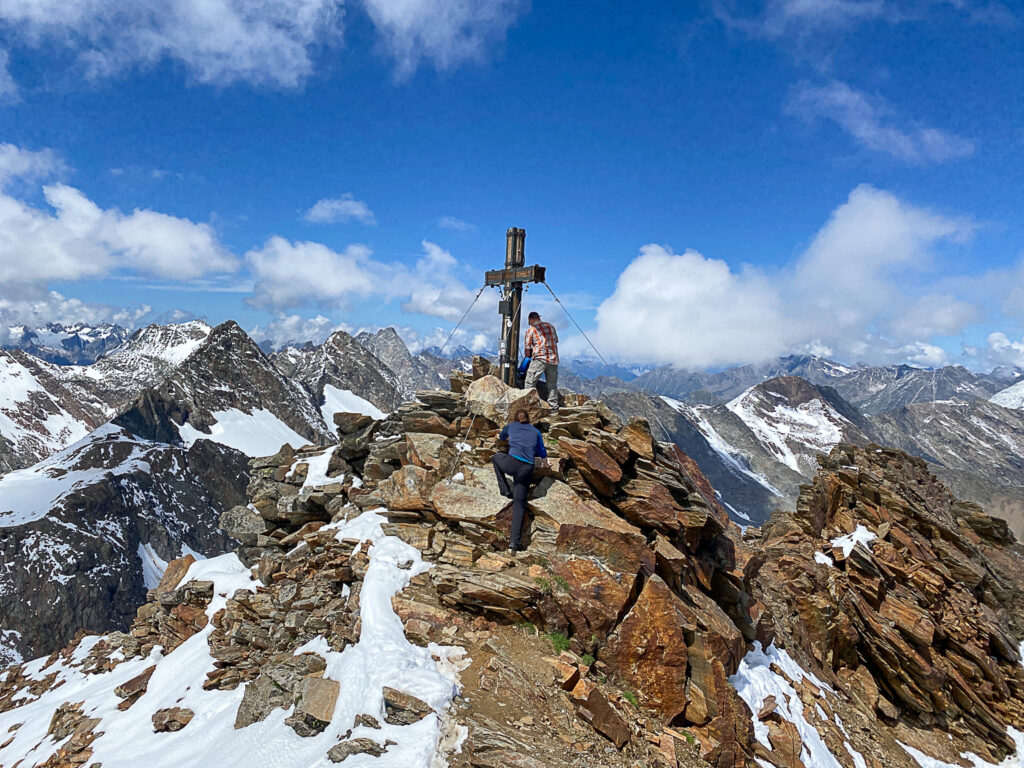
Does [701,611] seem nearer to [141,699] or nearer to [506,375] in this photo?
[506,375]

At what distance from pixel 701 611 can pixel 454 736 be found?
26.1 feet

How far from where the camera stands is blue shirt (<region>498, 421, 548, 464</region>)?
13620 mm

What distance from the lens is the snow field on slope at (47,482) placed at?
13088cm

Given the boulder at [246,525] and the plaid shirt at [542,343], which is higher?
the plaid shirt at [542,343]

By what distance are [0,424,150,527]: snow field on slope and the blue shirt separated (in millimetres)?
169061

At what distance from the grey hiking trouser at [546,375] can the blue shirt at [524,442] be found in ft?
12.1

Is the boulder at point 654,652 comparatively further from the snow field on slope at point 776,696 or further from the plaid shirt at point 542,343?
the plaid shirt at point 542,343

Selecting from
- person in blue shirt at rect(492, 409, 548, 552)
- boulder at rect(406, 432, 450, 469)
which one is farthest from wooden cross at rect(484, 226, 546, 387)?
person in blue shirt at rect(492, 409, 548, 552)

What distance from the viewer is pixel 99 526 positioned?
138 m

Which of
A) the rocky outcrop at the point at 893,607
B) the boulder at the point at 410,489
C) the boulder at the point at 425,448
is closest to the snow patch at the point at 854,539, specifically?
the rocky outcrop at the point at 893,607

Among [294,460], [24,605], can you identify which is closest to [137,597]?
[24,605]

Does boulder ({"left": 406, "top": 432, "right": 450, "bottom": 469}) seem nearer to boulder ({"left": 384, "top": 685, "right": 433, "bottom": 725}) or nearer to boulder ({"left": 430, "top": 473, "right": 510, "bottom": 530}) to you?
boulder ({"left": 430, "top": 473, "right": 510, "bottom": 530})

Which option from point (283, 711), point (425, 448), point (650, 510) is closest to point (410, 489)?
point (425, 448)

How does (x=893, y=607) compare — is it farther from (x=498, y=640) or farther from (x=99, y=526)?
(x=99, y=526)
